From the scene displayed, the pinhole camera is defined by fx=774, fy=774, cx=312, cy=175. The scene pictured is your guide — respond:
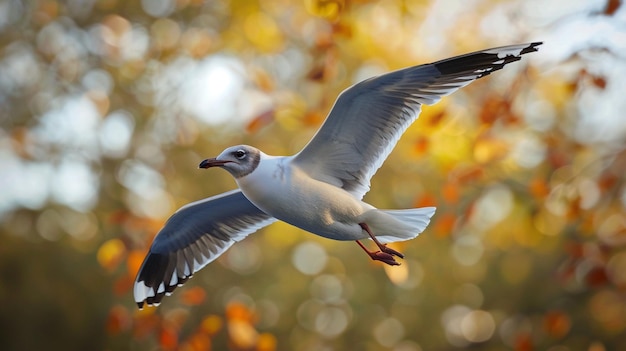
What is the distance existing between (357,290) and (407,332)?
2.87 ft

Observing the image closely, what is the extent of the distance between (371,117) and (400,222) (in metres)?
0.24

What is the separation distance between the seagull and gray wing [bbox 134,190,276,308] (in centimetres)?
1

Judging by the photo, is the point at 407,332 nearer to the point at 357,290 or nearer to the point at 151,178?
the point at 357,290

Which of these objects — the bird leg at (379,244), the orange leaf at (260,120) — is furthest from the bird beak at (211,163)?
the orange leaf at (260,120)

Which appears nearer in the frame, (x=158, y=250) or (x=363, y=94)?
(x=363, y=94)

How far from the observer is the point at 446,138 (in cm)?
369

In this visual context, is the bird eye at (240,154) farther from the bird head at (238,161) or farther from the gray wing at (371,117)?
the gray wing at (371,117)

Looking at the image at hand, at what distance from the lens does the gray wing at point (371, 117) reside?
1564mm

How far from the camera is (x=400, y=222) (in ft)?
5.33

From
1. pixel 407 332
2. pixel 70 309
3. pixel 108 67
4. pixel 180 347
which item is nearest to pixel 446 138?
pixel 180 347

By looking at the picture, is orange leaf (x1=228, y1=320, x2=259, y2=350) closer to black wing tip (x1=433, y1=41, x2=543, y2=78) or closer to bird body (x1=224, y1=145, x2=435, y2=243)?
bird body (x1=224, y1=145, x2=435, y2=243)

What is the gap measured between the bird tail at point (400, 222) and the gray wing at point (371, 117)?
11 centimetres

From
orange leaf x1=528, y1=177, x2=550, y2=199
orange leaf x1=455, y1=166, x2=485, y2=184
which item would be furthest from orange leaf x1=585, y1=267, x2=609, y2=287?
orange leaf x1=455, y1=166, x2=485, y2=184

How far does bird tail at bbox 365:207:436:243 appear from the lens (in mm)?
1596
